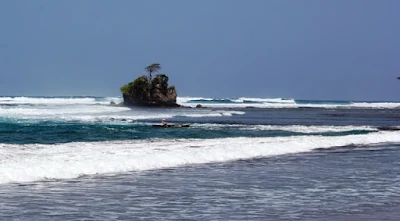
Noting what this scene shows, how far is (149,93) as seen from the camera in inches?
3777

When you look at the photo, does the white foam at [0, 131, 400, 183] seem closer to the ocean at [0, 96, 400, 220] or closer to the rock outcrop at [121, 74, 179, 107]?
the ocean at [0, 96, 400, 220]

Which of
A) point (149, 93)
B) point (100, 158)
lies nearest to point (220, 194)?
point (100, 158)

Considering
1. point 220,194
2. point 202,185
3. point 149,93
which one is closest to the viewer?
point 220,194

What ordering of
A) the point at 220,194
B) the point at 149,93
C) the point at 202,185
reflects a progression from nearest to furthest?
the point at 220,194 < the point at 202,185 < the point at 149,93

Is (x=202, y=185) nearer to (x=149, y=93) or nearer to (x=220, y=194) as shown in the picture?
(x=220, y=194)

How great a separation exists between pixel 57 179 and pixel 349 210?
675cm

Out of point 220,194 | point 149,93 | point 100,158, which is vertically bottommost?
point 220,194

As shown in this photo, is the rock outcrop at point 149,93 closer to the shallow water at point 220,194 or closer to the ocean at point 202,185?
the ocean at point 202,185

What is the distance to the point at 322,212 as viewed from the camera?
10.3 metres

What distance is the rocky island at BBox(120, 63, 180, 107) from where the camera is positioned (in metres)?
95.6

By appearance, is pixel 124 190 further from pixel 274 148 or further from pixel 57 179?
pixel 274 148

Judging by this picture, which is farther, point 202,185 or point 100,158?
point 100,158

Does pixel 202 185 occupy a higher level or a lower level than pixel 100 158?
lower

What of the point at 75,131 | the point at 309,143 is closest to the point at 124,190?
the point at 309,143
